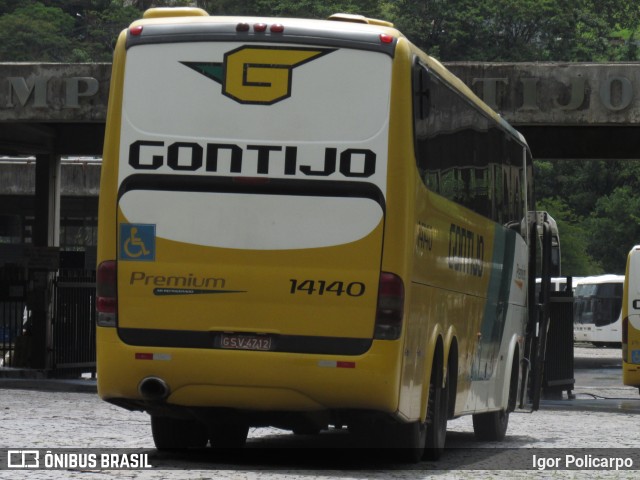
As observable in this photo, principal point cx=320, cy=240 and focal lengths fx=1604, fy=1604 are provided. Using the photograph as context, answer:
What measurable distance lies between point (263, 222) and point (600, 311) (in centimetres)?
5036

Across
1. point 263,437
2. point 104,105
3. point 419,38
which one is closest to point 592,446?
point 263,437

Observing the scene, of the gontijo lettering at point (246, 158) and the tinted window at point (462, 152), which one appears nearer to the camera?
the gontijo lettering at point (246, 158)

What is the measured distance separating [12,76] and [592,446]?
11914 millimetres

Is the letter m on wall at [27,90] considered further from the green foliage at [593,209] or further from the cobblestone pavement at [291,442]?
the green foliage at [593,209]

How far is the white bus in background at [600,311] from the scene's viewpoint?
60.4 m

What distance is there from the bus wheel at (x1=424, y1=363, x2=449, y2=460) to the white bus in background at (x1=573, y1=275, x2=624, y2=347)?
47725mm

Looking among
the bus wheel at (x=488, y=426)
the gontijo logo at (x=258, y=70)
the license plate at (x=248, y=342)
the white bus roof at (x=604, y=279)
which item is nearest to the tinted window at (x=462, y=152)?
the gontijo logo at (x=258, y=70)

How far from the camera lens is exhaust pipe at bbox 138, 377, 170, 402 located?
11.5 meters

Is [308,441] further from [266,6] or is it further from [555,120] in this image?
[266,6]

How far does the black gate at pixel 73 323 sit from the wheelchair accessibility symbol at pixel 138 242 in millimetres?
13574

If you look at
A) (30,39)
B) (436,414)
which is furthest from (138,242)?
(30,39)

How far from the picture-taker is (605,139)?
91.0ft

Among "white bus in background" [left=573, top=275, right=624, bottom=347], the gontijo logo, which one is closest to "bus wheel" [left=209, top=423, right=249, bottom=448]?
the gontijo logo

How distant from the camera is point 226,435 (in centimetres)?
1339
